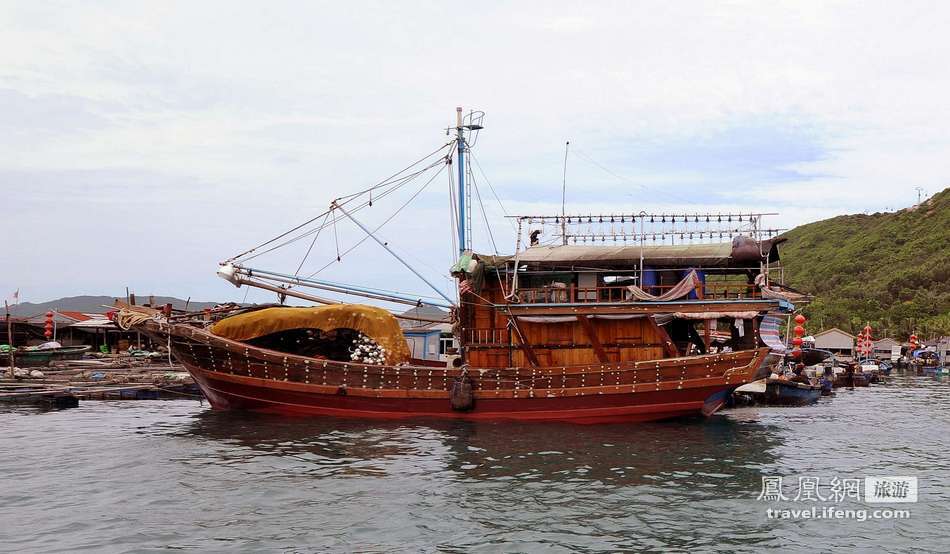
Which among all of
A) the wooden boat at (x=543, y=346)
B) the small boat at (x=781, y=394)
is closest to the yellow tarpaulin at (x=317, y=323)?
the wooden boat at (x=543, y=346)

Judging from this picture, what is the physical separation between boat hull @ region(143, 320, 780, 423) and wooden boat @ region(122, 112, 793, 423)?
0.04 metres

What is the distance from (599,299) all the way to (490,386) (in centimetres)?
432

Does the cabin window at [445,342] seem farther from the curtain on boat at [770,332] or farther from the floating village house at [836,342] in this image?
the floating village house at [836,342]

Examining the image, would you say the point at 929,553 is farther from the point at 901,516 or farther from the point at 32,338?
the point at 32,338

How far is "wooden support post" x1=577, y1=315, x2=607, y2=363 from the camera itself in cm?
2258

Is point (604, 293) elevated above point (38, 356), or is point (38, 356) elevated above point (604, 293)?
point (604, 293)

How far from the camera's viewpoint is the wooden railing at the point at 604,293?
22.4m

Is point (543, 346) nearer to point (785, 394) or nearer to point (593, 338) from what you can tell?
point (593, 338)

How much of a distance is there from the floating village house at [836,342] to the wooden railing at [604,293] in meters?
54.2

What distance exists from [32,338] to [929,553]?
4997 centimetres

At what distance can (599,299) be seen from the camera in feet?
76.9

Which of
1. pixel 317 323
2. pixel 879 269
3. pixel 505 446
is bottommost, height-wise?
pixel 505 446

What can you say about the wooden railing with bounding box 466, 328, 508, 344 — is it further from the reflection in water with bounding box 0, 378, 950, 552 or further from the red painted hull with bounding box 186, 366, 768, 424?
the reflection in water with bounding box 0, 378, 950, 552

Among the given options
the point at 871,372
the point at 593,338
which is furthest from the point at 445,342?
the point at 871,372
